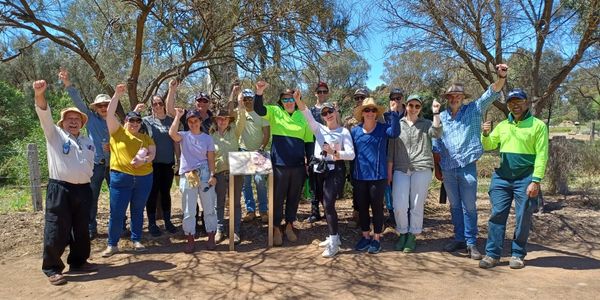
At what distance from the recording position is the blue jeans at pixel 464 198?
5.14 metres

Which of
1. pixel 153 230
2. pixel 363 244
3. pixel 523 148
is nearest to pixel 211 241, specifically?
pixel 153 230

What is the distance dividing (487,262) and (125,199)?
13.8 feet

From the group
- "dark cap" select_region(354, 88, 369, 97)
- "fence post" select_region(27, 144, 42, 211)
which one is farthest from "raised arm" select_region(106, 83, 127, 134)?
"fence post" select_region(27, 144, 42, 211)

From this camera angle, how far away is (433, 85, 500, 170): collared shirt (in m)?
5.09

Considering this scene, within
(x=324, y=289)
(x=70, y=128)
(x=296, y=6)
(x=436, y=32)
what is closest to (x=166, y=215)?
(x=70, y=128)

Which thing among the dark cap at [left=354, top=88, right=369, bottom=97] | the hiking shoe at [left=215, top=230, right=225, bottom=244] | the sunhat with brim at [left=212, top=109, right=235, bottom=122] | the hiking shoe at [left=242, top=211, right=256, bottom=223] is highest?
the dark cap at [left=354, top=88, right=369, bottom=97]

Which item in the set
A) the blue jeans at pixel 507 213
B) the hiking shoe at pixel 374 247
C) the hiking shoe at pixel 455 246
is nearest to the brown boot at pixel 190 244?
the hiking shoe at pixel 374 247

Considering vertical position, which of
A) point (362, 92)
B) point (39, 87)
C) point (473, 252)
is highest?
point (362, 92)

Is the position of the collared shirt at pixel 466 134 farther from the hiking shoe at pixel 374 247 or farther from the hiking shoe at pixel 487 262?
the hiking shoe at pixel 374 247

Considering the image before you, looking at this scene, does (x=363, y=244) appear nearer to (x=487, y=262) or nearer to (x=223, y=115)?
(x=487, y=262)

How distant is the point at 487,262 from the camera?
488cm

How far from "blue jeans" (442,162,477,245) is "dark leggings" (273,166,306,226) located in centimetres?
177

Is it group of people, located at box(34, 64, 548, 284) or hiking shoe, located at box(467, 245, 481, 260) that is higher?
group of people, located at box(34, 64, 548, 284)

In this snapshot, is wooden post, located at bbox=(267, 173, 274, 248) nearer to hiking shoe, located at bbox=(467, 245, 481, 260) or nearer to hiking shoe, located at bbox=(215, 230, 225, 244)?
hiking shoe, located at bbox=(215, 230, 225, 244)
